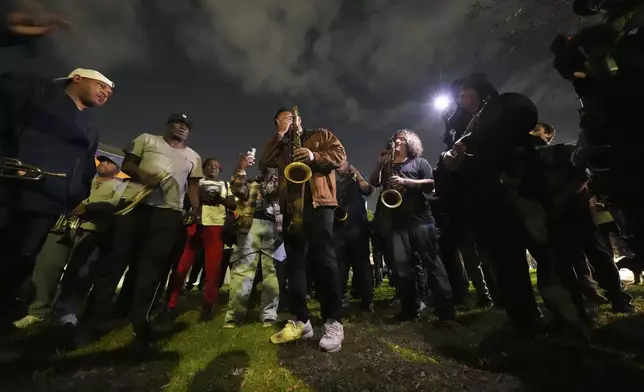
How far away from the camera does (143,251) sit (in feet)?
11.8

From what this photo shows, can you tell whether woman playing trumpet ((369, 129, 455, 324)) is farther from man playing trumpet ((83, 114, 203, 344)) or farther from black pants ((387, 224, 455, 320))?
man playing trumpet ((83, 114, 203, 344))

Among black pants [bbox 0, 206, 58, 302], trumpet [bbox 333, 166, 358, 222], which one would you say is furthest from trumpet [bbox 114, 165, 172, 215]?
trumpet [bbox 333, 166, 358, 222]

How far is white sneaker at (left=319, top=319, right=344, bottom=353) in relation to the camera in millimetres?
3113

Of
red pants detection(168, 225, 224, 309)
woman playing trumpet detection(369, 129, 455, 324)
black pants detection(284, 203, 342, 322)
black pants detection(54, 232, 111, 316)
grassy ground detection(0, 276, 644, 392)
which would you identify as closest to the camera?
grassy ground detection(0, 276, 644, 392)

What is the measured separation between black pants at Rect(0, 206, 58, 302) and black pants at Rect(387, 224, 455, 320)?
3.95m

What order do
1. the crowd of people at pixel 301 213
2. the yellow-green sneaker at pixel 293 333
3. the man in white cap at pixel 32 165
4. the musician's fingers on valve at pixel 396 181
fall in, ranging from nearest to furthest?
the man in white cap at pixel 32 165 → the crowd of people at pixel 301 213 → the yellow-green sneaker at pixel 293 333 → the musician's fingers on valve at pixel 396 181

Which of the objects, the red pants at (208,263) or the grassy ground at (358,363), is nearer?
the grassy ground at (358,363)

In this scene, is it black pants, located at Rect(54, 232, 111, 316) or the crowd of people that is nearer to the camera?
the crowd of people

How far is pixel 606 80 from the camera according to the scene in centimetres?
200

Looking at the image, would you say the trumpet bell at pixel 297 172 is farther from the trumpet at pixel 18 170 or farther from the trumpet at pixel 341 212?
the trumpet at pixel 341 212

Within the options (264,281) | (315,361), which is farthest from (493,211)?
(264,281)

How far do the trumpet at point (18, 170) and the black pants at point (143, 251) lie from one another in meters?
1.38

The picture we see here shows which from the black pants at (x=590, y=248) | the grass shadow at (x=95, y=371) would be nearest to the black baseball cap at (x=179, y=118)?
the grass shadow at (x=95, y=371)

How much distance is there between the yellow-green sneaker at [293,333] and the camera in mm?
3499
